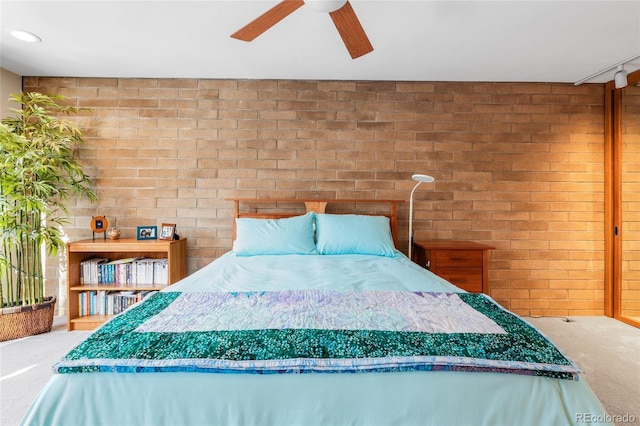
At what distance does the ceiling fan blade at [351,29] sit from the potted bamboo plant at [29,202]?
2625 mm

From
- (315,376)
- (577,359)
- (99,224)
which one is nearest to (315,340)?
(315,376)

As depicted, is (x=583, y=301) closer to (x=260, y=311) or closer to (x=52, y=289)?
(x=260, y=311)

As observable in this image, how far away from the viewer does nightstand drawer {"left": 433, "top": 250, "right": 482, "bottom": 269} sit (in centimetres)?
282

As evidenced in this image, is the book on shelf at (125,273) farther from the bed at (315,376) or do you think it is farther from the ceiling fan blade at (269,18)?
the ceiling fan blade at (269,18)

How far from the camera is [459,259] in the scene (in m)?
2.82

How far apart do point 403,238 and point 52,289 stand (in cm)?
364

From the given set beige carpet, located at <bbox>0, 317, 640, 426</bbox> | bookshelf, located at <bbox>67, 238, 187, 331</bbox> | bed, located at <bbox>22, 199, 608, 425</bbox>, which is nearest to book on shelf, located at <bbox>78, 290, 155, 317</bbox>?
bookshelf, located at <bbox>67, 238, 187, 331</bbox>

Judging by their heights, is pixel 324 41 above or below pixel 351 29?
above

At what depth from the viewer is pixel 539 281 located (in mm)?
3281

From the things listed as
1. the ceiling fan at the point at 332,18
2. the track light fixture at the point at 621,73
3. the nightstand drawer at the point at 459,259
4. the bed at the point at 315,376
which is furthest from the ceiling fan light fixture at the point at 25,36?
the track light fixture at the point at 621,73

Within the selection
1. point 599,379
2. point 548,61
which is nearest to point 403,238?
point 599,379

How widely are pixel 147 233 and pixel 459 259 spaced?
2961 millimetres

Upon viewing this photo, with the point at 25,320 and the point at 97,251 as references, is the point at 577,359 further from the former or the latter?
the point at 25,320

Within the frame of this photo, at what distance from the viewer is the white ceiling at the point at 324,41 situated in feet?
6.92
